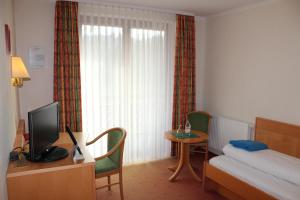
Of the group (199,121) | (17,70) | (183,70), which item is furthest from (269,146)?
(17,70)

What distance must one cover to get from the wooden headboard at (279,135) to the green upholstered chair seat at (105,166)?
2201 mm

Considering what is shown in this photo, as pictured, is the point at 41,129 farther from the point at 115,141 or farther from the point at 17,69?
the point at 115,141

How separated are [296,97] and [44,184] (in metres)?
3.11

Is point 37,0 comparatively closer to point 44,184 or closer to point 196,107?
point 44,184

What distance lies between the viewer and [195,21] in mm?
4555

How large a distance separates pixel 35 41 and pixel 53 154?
189cm

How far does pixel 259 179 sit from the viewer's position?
101 inches

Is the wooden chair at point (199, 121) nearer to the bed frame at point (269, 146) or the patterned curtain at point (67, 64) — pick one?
the bed frame at point (269, 146)

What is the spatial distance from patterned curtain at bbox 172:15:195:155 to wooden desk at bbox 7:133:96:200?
242 cm

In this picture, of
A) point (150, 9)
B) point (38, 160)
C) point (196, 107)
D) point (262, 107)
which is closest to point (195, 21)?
point (150, 9)

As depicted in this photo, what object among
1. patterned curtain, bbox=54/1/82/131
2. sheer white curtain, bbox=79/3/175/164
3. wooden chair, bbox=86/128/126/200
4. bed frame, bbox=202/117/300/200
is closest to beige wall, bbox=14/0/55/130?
patterned curtain, bbox=54/1/82/131

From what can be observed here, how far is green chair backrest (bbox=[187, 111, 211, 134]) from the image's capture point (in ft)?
14.1

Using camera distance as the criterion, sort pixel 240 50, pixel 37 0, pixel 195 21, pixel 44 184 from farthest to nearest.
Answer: pixel 195 21, pixel 240 50, pixel 37 0, pixel 44 184

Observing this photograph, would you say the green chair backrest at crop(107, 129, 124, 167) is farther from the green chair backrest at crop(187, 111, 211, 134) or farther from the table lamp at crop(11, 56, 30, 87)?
the green chair backrest at crop(187, 111, 211, 134)
